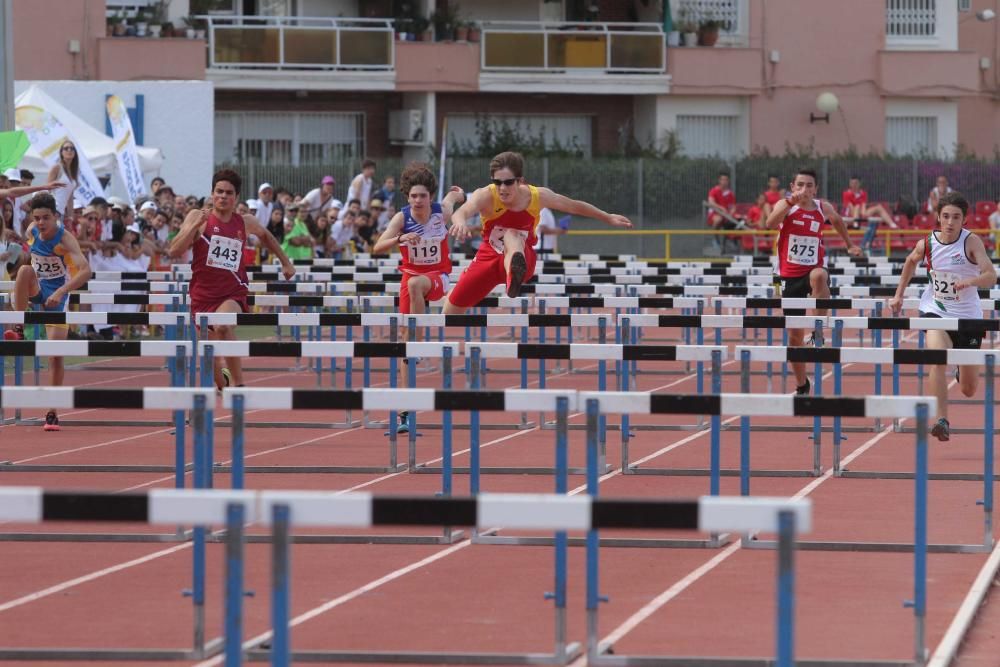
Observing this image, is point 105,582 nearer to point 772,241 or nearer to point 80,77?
point 772,241

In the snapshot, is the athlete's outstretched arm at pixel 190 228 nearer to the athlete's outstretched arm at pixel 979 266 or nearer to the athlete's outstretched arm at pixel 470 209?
the athlete's outstretched arm at pixel 470 209

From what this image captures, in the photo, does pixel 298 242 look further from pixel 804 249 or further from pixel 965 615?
pixel 965 615

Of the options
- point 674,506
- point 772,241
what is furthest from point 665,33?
point 674,506

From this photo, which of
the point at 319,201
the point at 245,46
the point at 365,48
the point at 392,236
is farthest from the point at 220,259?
the point at 365,48

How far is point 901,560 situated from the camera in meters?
8.93

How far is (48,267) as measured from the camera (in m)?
15.5

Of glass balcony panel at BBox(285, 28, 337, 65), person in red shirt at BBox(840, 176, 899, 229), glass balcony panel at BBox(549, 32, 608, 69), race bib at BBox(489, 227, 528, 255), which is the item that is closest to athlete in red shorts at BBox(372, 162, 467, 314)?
race bib at BBox(489, 227, 528, 255)

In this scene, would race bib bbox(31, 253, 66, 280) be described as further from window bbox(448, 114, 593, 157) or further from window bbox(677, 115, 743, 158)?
window bbox(677, 115, 743, 158)

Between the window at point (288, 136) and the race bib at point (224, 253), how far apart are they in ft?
97.4

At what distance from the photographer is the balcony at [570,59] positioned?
45.1m

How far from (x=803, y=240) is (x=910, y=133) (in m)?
33.5

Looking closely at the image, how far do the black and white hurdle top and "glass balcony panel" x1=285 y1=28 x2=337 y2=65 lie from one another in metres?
38.6

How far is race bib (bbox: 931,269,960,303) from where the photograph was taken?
1334cm

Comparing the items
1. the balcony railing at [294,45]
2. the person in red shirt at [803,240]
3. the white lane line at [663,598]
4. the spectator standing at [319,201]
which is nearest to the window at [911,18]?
the balcony railing at [294,45]
